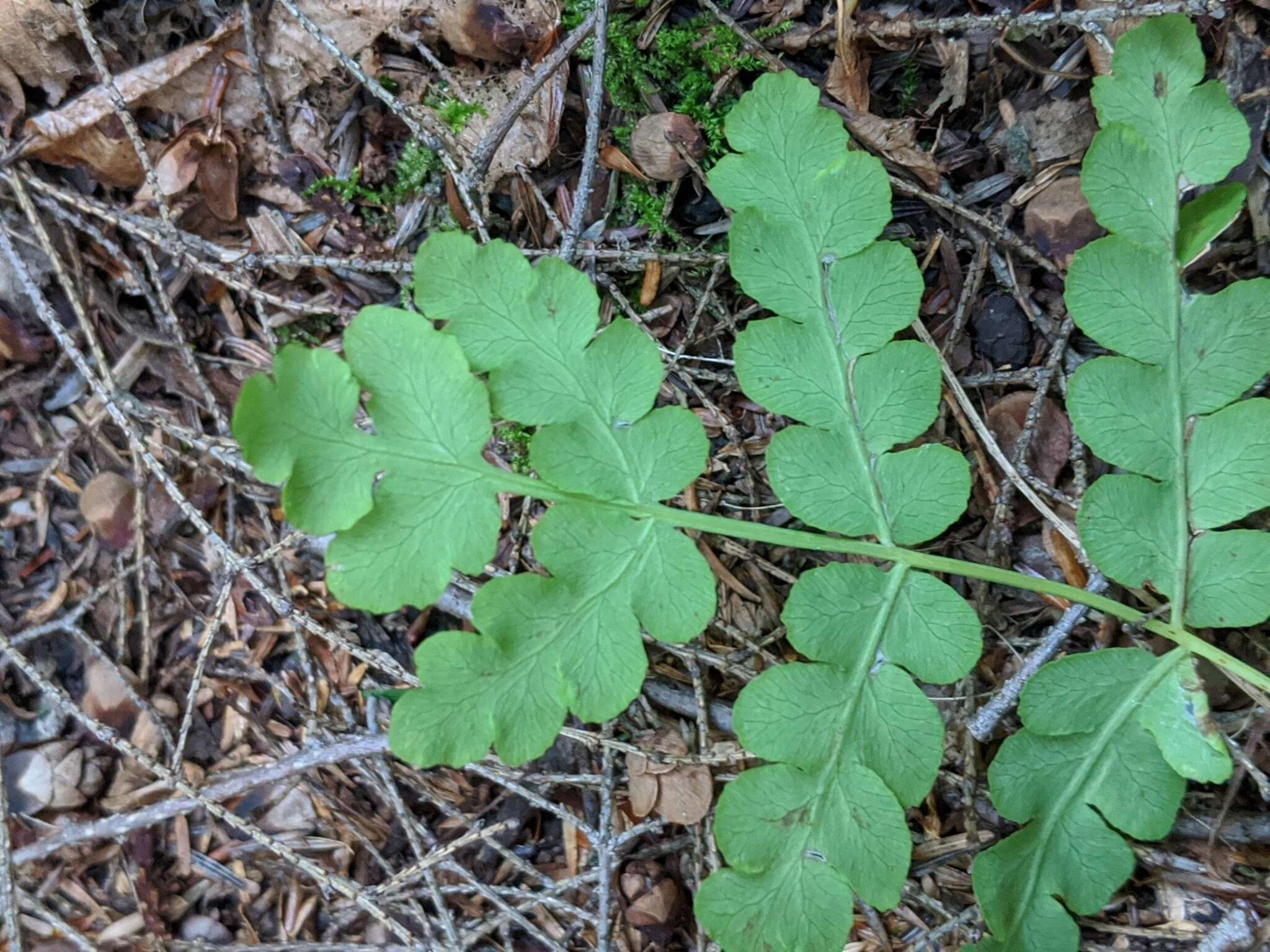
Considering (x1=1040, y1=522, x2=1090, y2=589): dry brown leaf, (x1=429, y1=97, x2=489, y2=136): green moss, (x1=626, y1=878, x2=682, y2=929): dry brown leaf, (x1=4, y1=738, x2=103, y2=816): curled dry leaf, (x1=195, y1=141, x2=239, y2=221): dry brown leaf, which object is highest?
(x1=429, y1=97, x2=489, y2=136): green moss

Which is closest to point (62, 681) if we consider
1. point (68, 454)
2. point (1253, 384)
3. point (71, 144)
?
point (68, 454)

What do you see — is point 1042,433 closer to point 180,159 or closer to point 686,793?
point 686,793

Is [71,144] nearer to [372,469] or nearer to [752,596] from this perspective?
[372,469]

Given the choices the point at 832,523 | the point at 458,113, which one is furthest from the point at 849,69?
the point at 832,523

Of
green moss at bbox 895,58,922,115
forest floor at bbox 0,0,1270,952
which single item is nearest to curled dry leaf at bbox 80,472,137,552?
forest floor at bbox 0,0,1270,952

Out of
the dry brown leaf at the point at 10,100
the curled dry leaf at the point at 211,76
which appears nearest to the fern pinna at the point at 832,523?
the curled dry leaf at the point at 211,76

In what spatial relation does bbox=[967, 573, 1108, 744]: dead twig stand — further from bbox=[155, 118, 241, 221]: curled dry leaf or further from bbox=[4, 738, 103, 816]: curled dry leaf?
bbox=[4, 738, 103, 816]: curled dry leaf
